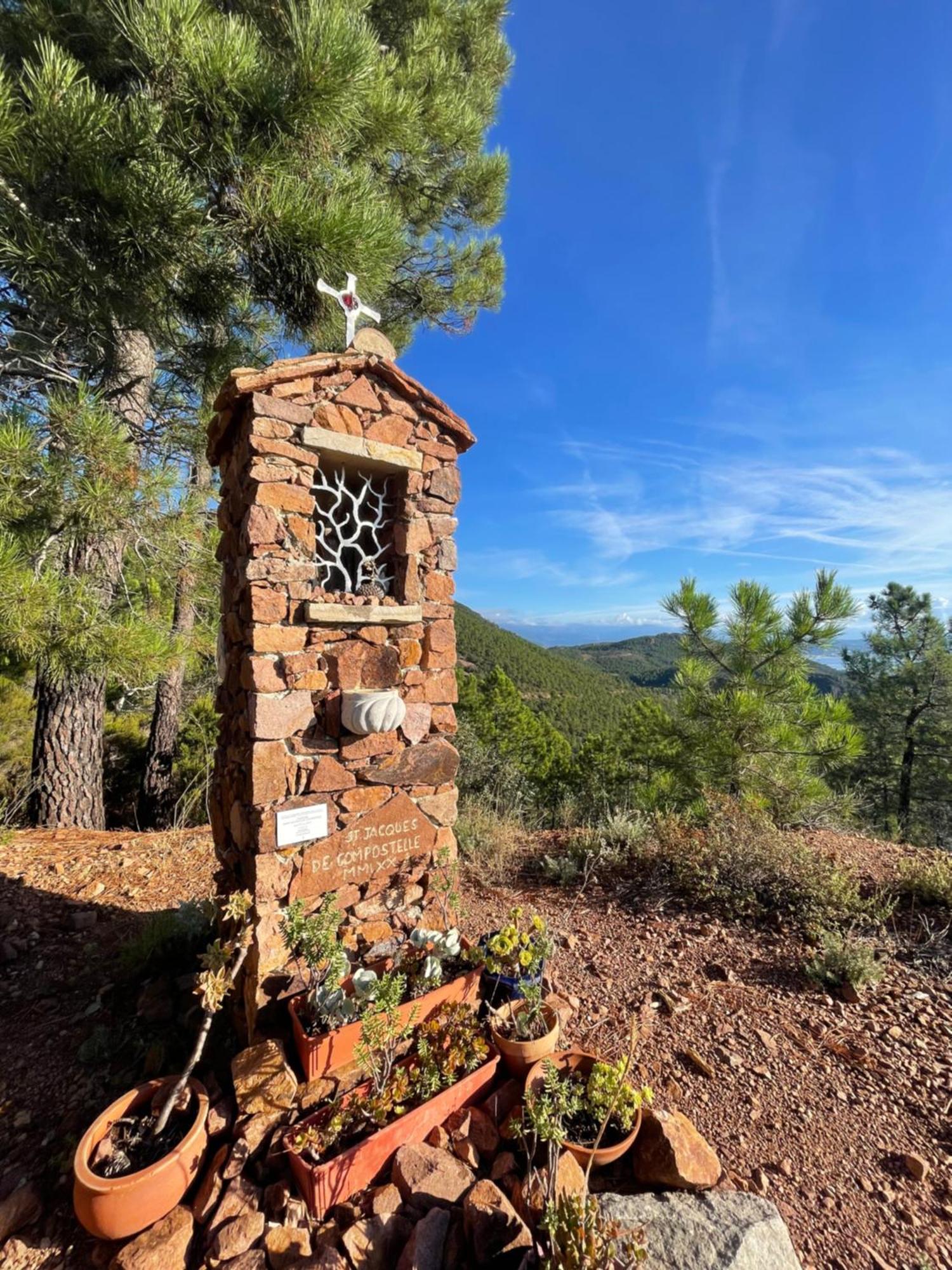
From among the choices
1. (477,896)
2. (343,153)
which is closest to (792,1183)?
(477,896)

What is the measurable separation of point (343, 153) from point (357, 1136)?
6567 millimetres

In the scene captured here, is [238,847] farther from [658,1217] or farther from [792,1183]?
[792,1183]

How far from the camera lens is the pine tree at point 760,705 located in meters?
5.63

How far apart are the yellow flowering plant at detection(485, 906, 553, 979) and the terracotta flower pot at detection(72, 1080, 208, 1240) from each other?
1.22 m

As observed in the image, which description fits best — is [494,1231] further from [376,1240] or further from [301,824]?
[301,824]

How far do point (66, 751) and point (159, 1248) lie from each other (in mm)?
4732

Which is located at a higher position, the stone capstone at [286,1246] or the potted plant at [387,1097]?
the potted plant at [387,1097]

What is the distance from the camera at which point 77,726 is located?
5.18m

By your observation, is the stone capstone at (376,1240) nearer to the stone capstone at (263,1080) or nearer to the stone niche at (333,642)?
the stone capstone at (263,1080)

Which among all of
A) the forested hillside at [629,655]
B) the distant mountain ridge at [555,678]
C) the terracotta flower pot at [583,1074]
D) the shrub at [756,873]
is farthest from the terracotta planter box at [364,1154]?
the forested hillside at [629,655]

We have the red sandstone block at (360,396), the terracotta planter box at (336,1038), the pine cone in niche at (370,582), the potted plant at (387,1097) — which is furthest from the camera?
the pine cone in niche at (370,582)

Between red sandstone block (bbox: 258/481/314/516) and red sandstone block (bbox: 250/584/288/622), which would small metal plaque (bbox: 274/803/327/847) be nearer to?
red sandstone block (bbox: 250/584/288/622)

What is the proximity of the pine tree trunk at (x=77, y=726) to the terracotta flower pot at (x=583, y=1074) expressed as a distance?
Answer: 4.89 meters

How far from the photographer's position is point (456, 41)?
5.98 meters
